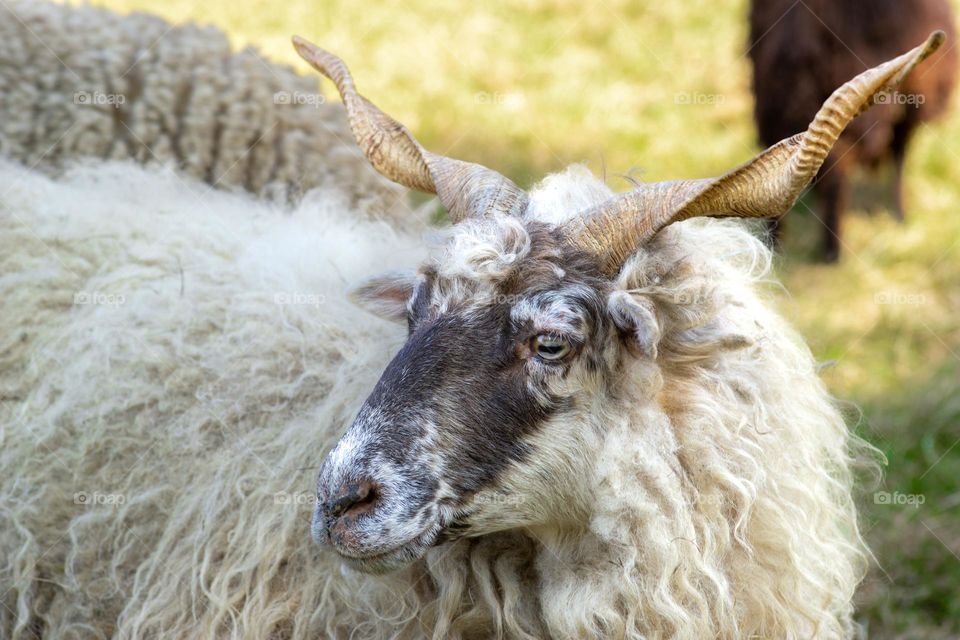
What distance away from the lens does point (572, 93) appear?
916cm

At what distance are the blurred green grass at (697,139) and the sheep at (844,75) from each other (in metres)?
0.44

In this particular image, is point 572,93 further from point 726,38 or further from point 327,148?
point 327,148

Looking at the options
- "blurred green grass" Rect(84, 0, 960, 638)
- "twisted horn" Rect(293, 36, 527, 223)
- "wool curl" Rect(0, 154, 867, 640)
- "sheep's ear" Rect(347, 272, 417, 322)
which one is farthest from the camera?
"blurred green grass" Rect(84, 0, 960, 638)

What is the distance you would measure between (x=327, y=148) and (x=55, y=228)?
4.78ft

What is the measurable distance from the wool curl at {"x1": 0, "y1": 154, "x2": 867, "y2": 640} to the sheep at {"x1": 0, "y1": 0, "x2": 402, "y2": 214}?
2.94 ft

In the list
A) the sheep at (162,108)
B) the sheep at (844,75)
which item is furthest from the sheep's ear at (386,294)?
the sheep at (844,75)

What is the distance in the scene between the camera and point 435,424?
2672mm

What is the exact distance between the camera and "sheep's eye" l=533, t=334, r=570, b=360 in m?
2.76

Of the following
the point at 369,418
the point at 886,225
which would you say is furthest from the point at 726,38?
the point at 369,418

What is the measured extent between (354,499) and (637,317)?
818mm

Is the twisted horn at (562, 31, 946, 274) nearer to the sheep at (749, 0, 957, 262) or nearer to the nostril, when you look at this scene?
the nostril

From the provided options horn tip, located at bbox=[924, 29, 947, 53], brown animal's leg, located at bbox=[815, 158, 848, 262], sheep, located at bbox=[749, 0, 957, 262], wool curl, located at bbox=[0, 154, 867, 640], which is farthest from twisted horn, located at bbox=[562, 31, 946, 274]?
brown animal's leg, located at bbox=[815, 158, 848, 262]

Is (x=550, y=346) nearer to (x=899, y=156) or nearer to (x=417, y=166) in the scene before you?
(x=417, y=166)

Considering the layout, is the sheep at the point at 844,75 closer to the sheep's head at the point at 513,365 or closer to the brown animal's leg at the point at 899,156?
the brown animal's leg at the point at 899,156
